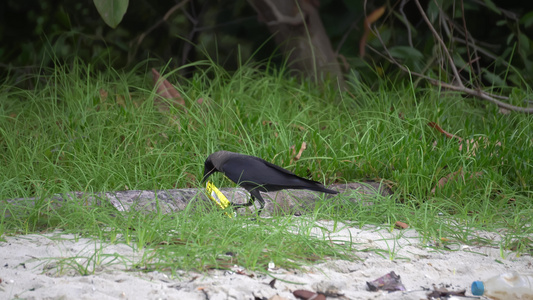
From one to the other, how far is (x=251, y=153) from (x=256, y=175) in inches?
32.4

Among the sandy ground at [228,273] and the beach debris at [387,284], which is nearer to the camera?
the sandy ground at [228,273]

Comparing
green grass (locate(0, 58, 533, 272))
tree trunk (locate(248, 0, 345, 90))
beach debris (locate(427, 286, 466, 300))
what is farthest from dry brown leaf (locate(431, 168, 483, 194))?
tree trunk (locate(248, 0, 345, 90))

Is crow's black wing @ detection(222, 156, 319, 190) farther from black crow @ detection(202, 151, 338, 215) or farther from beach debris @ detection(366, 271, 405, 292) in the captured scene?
beach debris @ detection(366, 271, 405, 292)

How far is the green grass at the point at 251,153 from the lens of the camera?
97.3 inches

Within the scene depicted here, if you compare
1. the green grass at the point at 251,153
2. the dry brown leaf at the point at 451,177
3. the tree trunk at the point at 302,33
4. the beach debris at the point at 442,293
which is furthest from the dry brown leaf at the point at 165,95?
the beach debris at the point at 442,293

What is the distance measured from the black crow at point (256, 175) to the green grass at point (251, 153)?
0.15 m

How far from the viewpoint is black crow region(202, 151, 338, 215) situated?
2771mm

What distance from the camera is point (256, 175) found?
2.85m

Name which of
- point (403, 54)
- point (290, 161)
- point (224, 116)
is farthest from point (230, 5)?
point (290, 161)

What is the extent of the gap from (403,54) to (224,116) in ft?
6.41

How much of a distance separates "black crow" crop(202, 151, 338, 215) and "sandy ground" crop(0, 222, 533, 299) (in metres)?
0.31

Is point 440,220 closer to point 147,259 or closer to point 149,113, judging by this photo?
point 147,259

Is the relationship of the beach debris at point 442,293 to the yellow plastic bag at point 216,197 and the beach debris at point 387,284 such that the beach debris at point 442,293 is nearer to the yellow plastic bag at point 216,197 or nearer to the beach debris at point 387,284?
the beach debris at point 387,284

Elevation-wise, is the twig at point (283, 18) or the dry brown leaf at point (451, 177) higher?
the twig at point (283, 18)
